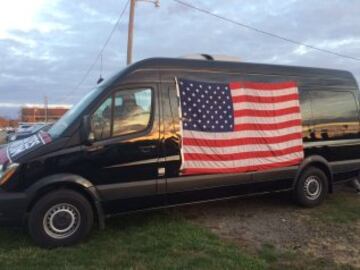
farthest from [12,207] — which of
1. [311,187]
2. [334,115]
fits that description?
[334,115]

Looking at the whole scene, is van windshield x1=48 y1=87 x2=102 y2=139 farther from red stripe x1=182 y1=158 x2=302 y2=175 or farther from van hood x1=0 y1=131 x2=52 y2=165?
red stripe x1=182 y1=158 x2=302 y2=175

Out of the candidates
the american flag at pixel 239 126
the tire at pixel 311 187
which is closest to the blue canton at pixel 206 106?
the american flag at pixel 239 126

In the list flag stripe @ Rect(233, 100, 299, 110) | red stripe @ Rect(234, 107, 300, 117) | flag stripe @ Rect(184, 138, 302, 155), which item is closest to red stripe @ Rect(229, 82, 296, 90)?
flag stripe @ Rect(233, 100, 299, 110)

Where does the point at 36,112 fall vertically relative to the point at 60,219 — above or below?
above

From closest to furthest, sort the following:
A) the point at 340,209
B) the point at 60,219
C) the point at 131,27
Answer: the point at 60,219
the point at 340,209
the point at 131,27

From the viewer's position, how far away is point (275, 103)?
7891 mm

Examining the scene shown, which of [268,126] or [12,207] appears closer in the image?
[12,207]

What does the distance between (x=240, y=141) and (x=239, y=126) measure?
0.24m

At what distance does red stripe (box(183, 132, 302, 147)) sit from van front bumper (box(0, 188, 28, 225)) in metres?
2.42

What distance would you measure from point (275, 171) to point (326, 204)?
1470 millimetres

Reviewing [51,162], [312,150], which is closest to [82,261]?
[51,162]

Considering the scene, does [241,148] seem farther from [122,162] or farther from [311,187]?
[122,162]

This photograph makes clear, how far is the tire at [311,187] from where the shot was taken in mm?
8172

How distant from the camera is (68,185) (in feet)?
19.9
